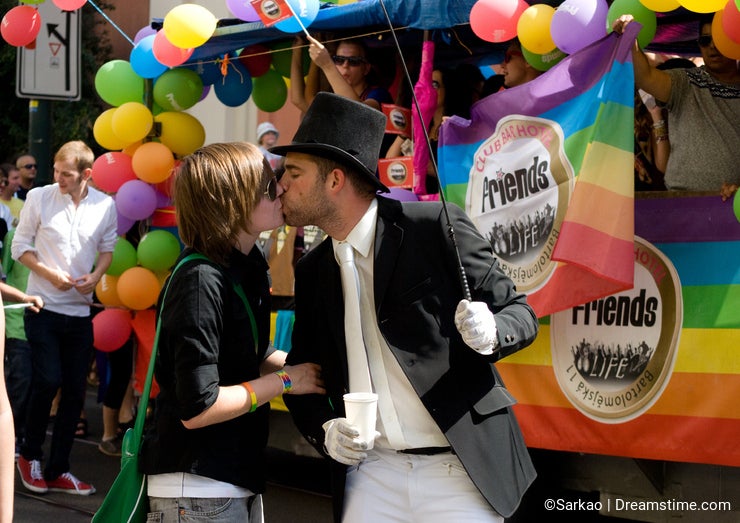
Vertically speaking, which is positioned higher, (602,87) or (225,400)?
(602,87)

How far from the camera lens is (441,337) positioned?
118 inches

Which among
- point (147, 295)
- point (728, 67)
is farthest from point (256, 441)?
point (147, 295)

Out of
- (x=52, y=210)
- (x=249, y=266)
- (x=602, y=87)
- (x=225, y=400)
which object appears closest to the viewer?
(x=225, y=400)

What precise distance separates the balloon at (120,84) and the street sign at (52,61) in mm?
998

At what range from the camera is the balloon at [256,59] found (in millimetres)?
7918

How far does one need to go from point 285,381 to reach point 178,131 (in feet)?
17.1

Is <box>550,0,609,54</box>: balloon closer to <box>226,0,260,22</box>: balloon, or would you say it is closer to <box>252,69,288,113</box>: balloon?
<box>226,0,260,22</box>: balloon

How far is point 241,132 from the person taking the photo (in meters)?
13.2

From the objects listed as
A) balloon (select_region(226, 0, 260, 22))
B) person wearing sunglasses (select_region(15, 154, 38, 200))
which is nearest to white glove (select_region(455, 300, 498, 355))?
balloon (select_region(226, 0, 260, 22))

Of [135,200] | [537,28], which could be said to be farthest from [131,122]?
[537,28]

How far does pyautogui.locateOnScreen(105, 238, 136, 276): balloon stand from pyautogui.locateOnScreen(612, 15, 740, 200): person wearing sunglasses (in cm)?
431

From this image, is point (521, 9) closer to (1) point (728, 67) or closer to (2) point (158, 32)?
(1) point (728, 67)

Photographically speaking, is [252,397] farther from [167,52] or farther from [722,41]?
[167,52]

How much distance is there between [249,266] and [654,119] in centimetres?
345
